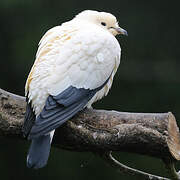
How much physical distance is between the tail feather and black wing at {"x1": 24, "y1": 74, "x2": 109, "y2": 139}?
0.12 metres

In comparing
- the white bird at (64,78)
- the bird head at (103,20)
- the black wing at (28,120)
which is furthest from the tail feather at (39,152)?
the bird head at (103,20)

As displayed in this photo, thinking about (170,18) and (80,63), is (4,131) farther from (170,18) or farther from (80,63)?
(170,18)

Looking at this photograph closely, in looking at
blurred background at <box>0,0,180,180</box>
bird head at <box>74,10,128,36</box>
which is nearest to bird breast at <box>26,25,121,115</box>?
bird head at <box>74,10,128,36</box>

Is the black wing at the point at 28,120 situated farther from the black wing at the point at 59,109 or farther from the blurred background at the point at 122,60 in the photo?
the blurred background at the point at 122,60

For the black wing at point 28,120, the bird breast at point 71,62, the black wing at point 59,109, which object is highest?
the bird breast at point 71,62

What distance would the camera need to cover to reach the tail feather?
210 inches

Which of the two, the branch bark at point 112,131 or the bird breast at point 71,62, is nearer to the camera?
the branch bark at point 112,131

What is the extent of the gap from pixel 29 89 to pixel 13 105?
0.19 metres

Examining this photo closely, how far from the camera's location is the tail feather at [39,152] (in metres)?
5.34

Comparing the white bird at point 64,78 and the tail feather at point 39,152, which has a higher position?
the white bird at point 64,78

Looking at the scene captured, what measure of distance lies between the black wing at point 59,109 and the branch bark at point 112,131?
3.2 inches

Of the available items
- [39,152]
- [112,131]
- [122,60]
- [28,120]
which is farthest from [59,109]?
[122,60]

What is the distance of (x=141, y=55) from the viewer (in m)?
12.3

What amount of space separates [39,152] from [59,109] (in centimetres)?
40
